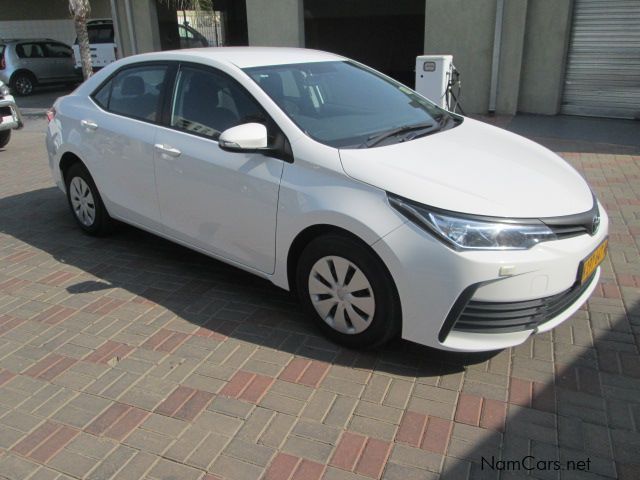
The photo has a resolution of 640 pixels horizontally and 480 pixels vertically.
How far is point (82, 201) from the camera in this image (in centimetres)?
494

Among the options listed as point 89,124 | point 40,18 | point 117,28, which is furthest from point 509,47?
point 40,18

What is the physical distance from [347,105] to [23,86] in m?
16.0

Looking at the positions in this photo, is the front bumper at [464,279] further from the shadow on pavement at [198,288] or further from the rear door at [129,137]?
the rear door at [129,137]

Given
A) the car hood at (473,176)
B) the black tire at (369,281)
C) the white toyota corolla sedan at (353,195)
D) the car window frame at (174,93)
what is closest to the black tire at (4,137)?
the white toyota corolla sedan at (353,195)

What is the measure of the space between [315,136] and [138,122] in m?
1.64

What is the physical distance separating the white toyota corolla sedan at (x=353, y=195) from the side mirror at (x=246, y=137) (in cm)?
1

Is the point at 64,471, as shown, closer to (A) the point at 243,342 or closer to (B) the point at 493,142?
(A) the point at 243,342

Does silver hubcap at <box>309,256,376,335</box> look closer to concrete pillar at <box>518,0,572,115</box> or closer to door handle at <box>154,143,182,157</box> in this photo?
door handle at <box>154,143,182,157</box>

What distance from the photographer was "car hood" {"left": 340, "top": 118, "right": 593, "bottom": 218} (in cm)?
273

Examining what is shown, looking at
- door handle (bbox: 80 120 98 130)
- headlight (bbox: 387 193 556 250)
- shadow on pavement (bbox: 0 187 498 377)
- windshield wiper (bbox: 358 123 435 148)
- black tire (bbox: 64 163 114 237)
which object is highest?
windshield wiper (bbox: 358 123 435 148)

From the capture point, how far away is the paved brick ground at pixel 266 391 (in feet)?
8.00

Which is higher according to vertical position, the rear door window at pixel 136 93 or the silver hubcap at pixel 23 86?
the rear door window at pixel 136 93

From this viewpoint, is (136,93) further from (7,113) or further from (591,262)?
(7,113)

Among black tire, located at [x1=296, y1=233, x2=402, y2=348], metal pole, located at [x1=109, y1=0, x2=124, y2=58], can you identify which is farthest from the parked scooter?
black tire, located at [x1=296, y1=233, x2=402, y2=348]
